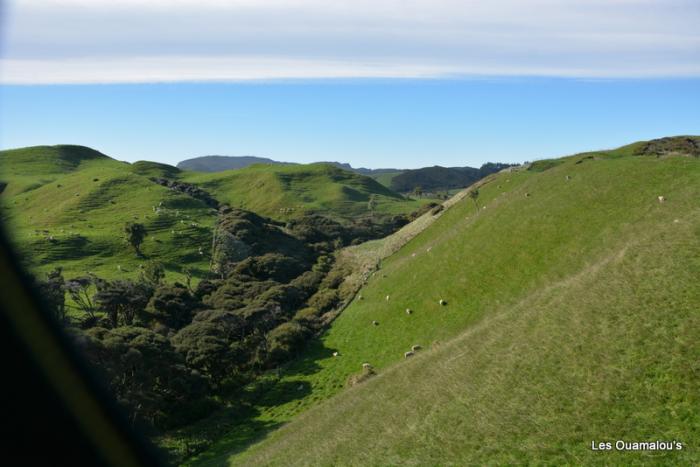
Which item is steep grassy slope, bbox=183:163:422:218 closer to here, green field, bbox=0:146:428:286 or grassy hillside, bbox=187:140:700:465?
green field, bbox=0:146:428:286

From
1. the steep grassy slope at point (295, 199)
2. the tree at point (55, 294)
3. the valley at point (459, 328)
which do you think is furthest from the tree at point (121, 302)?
the steep grassy slope at point (295, 199)

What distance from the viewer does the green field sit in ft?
285

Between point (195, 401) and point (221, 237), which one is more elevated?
point (221, 237)

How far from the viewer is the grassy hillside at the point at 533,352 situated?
18.0 m

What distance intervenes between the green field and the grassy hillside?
36693mm

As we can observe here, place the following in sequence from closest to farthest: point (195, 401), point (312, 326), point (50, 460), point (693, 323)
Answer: point (50, 460)
point (693, 323)
point (195, 401)
point (312, 326)

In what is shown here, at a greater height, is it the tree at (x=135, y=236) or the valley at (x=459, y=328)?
the tree at (x=135, y=236)

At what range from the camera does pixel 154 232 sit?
10188cm

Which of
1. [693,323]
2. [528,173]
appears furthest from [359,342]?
[528,173]

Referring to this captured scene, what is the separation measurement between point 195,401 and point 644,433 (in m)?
36.4

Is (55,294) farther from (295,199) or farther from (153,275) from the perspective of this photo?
(295,199)

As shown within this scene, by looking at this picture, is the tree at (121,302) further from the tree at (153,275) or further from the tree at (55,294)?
the tree at (153,275)

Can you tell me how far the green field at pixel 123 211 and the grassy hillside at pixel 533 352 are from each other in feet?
120

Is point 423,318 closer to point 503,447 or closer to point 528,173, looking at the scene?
point 503,447
